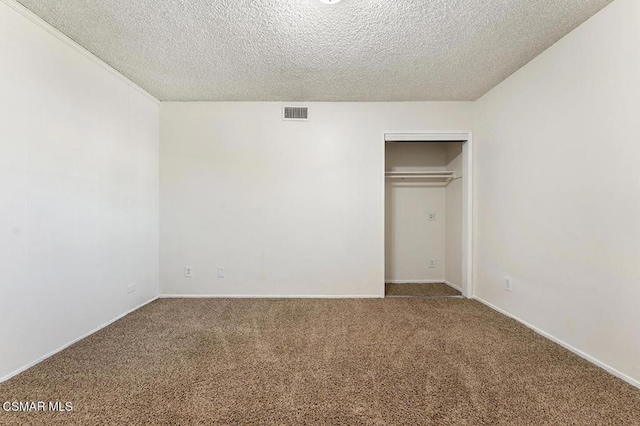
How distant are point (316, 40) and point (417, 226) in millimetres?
2988

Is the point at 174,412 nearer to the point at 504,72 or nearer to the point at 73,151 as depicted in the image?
the point at 73,151

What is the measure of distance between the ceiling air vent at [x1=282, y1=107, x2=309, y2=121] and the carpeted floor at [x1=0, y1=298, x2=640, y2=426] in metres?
2.35

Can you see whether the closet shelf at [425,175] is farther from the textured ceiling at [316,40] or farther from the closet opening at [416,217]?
the textured ceiling at [316,40]

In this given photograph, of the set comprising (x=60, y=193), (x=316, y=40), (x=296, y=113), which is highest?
(x=316, y=40)

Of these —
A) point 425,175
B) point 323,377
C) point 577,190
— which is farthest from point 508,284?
point 323,377

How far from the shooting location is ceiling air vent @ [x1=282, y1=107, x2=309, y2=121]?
343cm

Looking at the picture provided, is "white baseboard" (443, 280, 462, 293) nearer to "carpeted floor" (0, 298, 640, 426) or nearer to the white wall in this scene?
"carpeted floor" (0, 298, 640, 426)

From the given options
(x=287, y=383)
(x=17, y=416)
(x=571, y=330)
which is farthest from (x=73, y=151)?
(x=571, y=330)

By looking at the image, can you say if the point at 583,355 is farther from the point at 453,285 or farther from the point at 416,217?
the point at 416,217

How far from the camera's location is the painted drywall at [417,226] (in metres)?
4.21

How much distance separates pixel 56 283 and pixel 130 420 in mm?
1341

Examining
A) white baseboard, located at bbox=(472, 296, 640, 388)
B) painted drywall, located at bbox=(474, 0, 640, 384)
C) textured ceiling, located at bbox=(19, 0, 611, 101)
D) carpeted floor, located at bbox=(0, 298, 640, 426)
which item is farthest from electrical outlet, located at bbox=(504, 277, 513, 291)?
textured ceiling, located at bbox=(19, 0, 611, 101)

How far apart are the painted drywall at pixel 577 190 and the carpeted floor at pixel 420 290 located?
0.77m

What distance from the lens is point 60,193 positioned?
211 cm
